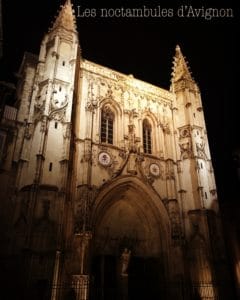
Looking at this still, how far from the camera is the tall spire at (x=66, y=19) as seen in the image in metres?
17.8

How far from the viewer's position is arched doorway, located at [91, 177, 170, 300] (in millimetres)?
13109

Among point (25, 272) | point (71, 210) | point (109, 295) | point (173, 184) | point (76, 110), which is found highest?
point (76, 110)

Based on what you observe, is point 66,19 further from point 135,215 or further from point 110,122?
point 135,215

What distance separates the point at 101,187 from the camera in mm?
14023

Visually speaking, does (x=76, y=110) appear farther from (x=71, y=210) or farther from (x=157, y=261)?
(x=157, y=261)

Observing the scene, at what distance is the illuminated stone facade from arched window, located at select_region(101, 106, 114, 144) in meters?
0.07

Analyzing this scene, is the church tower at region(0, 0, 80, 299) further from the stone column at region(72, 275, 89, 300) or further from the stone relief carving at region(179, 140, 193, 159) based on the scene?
the stone relief carving at region(179, 140, 193, 159)

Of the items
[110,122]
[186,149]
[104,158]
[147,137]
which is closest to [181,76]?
[147,137]

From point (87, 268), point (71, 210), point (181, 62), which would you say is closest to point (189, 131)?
point (181, 62)

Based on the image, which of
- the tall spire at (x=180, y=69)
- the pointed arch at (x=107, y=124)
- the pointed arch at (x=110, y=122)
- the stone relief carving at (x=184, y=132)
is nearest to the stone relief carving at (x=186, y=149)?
the stone relief carving at (x=184, y=132)

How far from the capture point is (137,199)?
606 inches

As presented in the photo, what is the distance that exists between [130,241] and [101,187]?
334 centimetres

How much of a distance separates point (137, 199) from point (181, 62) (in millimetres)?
12944

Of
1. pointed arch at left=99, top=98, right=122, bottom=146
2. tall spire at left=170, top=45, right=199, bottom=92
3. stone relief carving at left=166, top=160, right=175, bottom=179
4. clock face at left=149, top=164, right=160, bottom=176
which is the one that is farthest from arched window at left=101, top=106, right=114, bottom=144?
tall spire at left=170, top=45, right=199, bottom=92
